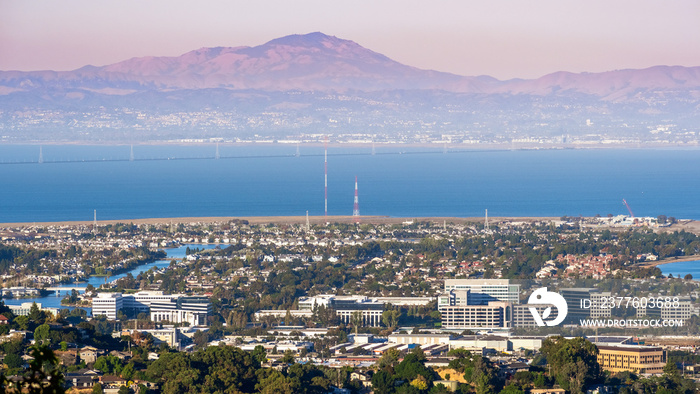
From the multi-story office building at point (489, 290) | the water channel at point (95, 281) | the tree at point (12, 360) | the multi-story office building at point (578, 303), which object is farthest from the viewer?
the water channel at point (95, 281)

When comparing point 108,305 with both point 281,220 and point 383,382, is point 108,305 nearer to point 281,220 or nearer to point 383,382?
point 383,382

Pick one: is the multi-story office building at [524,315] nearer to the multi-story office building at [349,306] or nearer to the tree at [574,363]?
the multi-story office building at [349,306]

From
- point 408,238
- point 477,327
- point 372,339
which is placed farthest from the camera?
point 408,238

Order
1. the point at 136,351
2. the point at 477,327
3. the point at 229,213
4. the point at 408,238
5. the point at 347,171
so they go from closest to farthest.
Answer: the point at 136,351 < the point at 477,327 < the point at 408,238 < the point at 229,213 < the point at 347,171

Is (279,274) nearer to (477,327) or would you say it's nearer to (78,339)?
(477,327)

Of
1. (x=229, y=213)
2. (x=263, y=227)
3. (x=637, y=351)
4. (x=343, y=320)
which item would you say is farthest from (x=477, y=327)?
(x=229, y=213)

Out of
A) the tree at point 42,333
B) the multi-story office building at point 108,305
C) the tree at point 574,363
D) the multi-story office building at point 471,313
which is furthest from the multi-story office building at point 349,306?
the tree at point 42,333

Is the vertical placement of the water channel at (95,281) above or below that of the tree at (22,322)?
below
